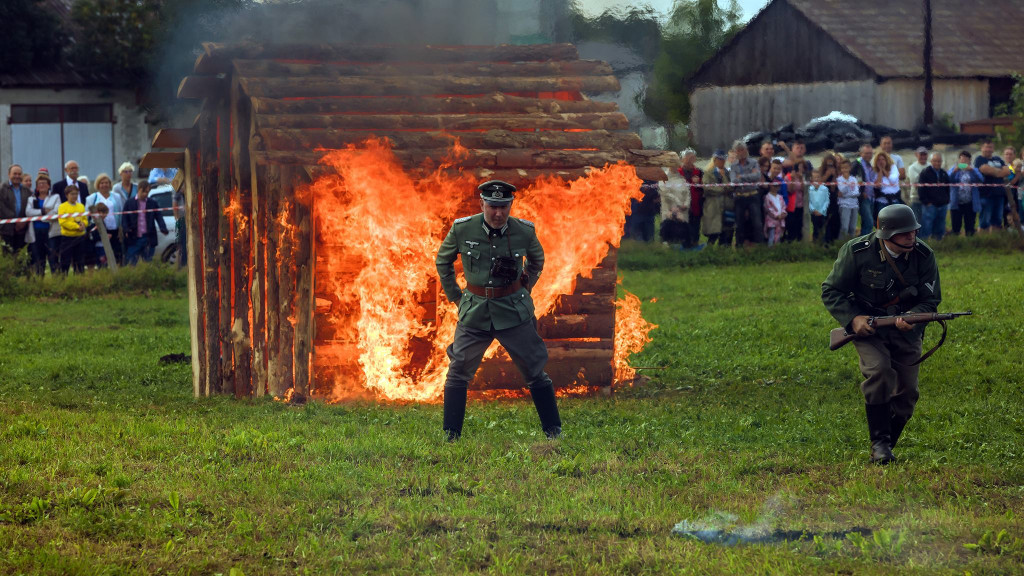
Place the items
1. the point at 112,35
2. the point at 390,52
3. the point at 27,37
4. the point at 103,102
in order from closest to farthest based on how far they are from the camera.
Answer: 1. the point at 390,52
2. the point at 27,37
3. the point at 112,35
4. the point at 103,102

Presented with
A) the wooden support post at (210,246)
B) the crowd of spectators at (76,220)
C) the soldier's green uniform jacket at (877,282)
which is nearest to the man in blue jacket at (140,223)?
the crowd of spectators at (76,220)

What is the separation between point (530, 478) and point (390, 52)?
562 centimetres

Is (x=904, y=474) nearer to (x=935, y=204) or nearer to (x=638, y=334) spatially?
(x=638, y=334)

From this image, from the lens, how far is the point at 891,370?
863 cm

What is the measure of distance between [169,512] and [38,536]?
72 centimetres

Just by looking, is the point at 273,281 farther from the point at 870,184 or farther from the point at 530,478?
the point at 870,184

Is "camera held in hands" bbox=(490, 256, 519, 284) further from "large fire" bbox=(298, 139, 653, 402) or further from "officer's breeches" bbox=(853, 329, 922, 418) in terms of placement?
"officer's breeches" bbox=(853, 329, 922, 418)

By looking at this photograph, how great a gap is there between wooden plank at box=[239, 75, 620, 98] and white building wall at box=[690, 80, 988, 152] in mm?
25238

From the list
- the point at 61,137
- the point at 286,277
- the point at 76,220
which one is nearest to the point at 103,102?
the point at 61,137

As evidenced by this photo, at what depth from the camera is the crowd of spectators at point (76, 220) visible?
65.3 feet

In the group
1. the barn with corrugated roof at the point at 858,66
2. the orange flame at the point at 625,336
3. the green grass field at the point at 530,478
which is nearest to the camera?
the green grass field at the point at 530,478

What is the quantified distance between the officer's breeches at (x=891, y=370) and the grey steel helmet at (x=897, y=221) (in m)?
0.69

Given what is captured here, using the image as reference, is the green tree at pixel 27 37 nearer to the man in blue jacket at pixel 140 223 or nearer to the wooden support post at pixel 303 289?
the man in blue jacket at pixel 140 223

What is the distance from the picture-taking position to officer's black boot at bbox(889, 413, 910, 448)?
8.71 metres
